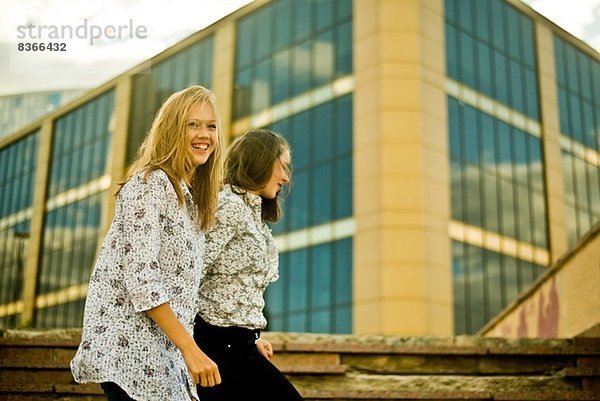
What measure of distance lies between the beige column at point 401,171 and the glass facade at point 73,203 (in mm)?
17943

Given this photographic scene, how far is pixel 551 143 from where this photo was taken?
3331 cm

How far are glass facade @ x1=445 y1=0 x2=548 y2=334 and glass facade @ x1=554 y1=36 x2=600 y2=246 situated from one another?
7.34ft

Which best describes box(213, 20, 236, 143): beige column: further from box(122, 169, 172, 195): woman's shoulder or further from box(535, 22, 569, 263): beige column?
box(122, 169, 172, 195): woman's shoulder

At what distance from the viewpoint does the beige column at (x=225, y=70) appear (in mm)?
34031

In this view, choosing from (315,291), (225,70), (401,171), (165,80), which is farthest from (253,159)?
(165,80)

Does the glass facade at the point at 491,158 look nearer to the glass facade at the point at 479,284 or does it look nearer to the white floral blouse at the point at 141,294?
the glass facade at the point at 479,284

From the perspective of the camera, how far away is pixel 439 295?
27.3m

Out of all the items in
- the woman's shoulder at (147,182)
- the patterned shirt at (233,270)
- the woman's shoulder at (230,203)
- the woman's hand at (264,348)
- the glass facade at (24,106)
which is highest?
the glass facade at (24,106)

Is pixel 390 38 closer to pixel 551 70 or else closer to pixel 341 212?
pixel 341 212

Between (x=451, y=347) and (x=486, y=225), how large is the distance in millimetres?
23823

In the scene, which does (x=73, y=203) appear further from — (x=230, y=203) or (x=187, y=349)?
(x=187, y=349)

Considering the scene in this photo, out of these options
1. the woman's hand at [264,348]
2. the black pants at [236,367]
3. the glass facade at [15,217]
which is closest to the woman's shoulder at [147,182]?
the black pants at [236,367]

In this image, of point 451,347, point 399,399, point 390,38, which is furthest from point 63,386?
point 390,38

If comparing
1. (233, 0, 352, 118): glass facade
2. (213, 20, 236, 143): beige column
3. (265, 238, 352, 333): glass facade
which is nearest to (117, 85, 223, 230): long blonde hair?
(265, 238, 352, 333): glass facade
